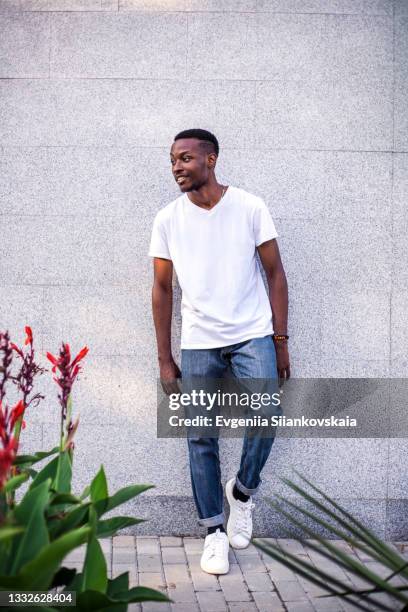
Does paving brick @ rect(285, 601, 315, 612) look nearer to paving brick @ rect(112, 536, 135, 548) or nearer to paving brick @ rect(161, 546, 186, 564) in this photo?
paving brick @ rect(161, 546, 186, 564)

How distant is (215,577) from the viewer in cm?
376

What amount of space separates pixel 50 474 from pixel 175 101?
2.43 m

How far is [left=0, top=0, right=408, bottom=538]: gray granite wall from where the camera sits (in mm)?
4316

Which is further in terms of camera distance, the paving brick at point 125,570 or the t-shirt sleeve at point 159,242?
the t-shirt sleeve at point 159,242

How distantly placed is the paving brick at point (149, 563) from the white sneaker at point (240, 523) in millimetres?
415

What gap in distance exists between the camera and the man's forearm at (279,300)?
4.11 m

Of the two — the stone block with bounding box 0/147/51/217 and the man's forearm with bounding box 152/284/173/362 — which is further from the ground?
the stone block with bounding box 0/147/51/217

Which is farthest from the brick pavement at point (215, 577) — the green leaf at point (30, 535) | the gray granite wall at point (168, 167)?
the green leaf at point (30, 535)

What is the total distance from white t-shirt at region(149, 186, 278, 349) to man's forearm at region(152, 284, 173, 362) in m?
0.16

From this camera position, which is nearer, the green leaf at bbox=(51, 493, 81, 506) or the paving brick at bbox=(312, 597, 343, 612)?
the green leaf at bbox=(51, 493, 81, 506)

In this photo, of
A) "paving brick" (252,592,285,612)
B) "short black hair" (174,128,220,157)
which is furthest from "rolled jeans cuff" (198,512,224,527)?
"short black hair" (174,128,220,157)

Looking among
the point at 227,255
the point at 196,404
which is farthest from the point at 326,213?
the point at 196,404

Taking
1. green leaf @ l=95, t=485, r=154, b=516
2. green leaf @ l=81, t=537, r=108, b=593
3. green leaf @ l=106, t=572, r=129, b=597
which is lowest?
green leaf @ l=106, t=572, r=129, b=597

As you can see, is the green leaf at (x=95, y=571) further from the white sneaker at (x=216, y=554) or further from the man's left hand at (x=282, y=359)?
the man's left hand at (x=282, y=359)
